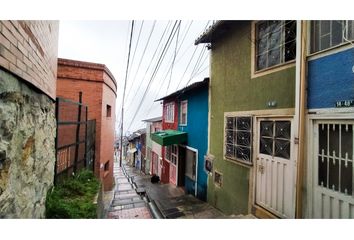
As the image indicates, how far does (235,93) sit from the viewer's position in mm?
5312

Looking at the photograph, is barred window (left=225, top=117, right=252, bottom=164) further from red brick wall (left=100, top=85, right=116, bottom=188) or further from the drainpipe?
red brick wall (left=100, top=85, right=116, bottom=188)

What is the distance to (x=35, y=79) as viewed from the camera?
2406 mm

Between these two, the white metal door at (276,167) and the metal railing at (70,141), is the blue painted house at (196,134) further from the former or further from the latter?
the metal railing at (70,141)

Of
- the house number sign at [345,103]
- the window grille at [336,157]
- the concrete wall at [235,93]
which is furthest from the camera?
the concrete wall at [235,93]

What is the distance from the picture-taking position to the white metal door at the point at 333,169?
9.05ft

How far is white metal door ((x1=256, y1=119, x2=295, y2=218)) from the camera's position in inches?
144

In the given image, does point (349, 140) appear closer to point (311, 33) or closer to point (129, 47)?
point (311, 33)

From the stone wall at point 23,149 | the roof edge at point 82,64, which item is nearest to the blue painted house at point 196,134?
the roof edge at point 82,64

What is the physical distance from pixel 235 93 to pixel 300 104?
212cm

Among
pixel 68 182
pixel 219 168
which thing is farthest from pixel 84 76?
pixel 219 168

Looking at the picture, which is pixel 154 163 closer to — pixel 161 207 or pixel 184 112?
pixel 184 112

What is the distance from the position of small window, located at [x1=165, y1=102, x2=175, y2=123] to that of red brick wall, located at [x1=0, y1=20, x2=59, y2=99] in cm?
812

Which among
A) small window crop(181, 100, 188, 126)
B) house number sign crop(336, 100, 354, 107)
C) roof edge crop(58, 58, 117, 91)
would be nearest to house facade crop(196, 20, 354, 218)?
house number sign crop(336, 100, 354, 107)

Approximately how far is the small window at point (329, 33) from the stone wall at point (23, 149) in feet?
13.5
